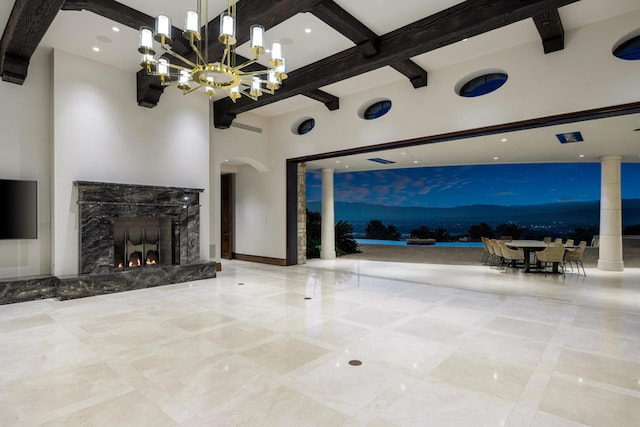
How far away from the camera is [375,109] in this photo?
768 centimetres

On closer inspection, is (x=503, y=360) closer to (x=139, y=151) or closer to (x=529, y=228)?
(x=139, y=151)

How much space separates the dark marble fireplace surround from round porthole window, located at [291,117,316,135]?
3.15 meters

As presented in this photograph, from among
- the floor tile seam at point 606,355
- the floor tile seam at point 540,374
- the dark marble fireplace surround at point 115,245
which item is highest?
the dark marble fireplace surround at point 115,245

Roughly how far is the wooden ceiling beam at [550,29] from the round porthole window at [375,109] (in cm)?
292

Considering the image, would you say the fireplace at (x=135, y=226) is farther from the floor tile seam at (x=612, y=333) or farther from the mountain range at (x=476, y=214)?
the mountain range at (x=476, y=214)

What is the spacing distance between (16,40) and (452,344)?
6869mm

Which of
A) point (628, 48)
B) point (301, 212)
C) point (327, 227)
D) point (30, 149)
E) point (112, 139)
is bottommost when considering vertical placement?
point (327, 227)

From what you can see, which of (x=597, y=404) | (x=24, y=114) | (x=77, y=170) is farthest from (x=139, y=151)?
(x=597, y=404)

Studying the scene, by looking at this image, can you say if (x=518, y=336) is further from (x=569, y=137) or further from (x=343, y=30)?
(x=569, y=137)

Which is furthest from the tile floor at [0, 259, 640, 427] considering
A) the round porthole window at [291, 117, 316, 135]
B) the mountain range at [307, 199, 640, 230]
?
the mountain range at [307, 199, 640, 230]

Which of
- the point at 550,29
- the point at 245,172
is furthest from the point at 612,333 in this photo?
the point at 245,172

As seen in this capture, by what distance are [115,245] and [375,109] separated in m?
6.02

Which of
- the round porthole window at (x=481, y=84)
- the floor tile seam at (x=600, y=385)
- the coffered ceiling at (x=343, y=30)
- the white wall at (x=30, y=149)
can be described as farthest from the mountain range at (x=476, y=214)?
the floor tile seam at (x=600, y=385)

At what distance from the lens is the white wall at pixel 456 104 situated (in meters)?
4.82
